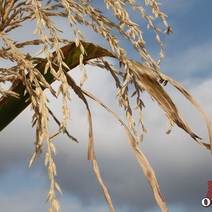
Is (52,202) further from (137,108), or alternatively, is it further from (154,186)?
(137,108)

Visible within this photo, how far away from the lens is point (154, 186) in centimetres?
271

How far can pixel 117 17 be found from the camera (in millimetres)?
2961

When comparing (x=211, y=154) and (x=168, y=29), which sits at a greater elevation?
(x=168, y=29)

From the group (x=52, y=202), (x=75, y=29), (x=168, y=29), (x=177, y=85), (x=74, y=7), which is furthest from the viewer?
(x=168, y=29)

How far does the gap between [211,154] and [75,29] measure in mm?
934

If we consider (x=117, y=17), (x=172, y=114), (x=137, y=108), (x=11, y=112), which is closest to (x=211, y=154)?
(x=172, y=114)

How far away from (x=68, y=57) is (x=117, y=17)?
441mm

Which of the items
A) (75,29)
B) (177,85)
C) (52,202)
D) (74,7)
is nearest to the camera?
(52,202)

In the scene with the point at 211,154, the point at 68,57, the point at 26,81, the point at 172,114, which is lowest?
the point at 211,154

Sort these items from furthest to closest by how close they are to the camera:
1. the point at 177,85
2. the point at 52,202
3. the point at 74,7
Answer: the point at 177,85
the point at 74,7
the point at 52,202

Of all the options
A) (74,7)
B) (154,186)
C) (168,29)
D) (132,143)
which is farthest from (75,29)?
(168,29)

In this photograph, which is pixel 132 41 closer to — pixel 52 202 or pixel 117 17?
pixel 117 17

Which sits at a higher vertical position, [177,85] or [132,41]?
[132,41]

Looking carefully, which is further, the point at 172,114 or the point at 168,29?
the point at 168,29
